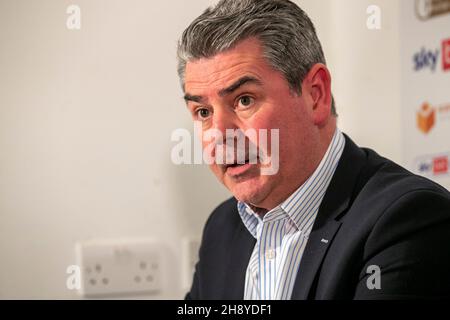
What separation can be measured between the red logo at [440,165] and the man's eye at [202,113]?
0.42 metres

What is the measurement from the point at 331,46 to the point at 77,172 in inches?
19.5

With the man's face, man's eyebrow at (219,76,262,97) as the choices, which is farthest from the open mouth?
man's eyebrow at (219,76,262,97)

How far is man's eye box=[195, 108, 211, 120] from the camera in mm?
1006

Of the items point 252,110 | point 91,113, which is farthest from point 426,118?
point 91,113

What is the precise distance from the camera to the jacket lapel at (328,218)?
38.3 inches

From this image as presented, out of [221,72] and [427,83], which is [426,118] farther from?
[221,72]

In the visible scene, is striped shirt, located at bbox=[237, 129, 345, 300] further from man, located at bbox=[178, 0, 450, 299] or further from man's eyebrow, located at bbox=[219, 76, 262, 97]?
man's eyebrow, located at bbox=[219, 76, 262, 97]

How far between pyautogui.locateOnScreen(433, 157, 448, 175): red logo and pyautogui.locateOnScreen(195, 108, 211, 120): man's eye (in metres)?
0.42

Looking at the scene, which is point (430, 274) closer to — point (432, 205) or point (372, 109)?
point (432, 205)

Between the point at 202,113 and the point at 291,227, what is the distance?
23 cm

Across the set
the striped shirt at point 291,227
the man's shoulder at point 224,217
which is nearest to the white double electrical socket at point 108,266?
the man's shoulder at point 224,217

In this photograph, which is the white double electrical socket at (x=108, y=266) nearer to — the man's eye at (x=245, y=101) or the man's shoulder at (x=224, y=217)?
the man's shoulder at (x=224, y=217)
